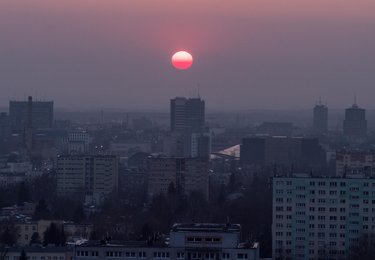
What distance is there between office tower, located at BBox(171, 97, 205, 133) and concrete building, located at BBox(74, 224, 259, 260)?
Answer: 274 ft

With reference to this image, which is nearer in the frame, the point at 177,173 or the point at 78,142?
the point at 177,173

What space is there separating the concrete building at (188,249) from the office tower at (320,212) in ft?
28.0

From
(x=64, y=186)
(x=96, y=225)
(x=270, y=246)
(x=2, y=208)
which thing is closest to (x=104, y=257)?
(x=270, y=246)

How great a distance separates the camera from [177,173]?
202 ft

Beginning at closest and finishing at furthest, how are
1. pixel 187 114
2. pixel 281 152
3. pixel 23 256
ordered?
pixel 23 256, pixel 281 152, pixel 187 114

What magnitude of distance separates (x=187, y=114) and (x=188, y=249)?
285ft

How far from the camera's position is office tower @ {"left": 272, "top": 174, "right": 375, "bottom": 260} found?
3644 centimetres

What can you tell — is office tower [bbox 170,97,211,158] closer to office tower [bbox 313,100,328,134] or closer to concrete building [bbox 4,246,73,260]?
office tower [bbox 313,100,328,134]

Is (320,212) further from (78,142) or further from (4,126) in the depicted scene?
(4,126)

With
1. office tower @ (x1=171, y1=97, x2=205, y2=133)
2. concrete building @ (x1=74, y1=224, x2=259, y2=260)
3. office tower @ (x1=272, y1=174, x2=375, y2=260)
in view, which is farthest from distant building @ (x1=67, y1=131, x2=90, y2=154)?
concrete building @ (x1=74, y1=224, x2=259, y2=260)

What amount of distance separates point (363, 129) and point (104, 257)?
291ft

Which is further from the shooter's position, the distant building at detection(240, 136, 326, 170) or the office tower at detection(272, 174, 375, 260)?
the distant building at detection(240, 136, 326, 170)

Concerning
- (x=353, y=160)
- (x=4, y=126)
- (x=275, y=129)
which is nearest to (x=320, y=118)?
(x=275, y=129)

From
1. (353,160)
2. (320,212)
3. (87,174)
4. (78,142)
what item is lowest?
(320,212)
